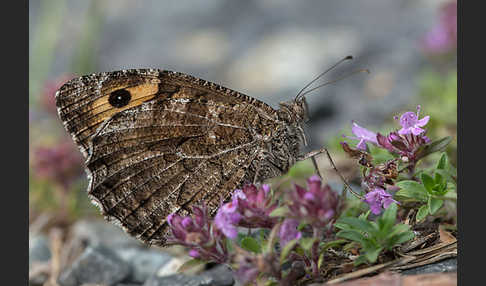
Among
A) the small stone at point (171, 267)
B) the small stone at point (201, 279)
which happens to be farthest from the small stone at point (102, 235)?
the small stone at point (201, 279)

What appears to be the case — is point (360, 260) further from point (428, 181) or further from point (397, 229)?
point (428, 181)

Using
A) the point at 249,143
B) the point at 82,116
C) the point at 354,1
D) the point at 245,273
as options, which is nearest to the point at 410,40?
the point at 354,1

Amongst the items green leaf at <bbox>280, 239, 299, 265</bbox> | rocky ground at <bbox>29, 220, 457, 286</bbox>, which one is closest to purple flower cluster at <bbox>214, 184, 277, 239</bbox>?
green leaf at <bbox>280, 239, 299, 265</bbox>

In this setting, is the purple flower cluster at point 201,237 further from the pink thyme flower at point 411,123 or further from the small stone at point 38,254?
the small stone at point 38,254

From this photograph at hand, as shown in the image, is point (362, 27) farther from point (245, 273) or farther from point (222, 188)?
point (245, 273)

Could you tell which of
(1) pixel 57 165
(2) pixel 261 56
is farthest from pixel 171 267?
(2) pixel 261 56

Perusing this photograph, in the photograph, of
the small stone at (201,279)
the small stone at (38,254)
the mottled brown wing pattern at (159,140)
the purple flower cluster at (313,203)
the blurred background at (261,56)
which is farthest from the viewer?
the blurred background at (261,56)
